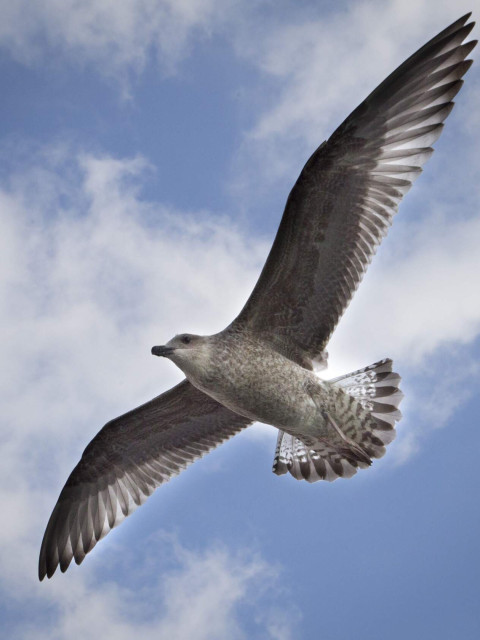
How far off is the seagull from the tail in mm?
10

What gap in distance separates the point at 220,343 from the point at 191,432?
1924 mm

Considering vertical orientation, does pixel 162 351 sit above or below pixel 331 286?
above

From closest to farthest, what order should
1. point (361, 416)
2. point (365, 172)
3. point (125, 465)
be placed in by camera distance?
1. point (365, 172)
2. point (361, 416)
3. point (125, 465)

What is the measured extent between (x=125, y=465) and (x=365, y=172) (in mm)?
4452

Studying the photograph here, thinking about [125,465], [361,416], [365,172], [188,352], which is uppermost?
[125,465]

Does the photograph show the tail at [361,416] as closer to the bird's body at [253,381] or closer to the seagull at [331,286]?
the seagull at [331,286]

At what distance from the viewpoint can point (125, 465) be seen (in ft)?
32.7

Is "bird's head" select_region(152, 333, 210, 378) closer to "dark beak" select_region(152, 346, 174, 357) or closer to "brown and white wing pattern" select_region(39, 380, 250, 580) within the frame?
"dark beak" select_region(152, 346, 174, 357)

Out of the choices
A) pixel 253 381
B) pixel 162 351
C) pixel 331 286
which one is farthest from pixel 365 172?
pixel 162 351

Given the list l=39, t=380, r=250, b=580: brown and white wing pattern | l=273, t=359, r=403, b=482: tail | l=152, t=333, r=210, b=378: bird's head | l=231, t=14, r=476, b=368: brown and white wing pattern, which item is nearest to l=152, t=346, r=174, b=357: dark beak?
l=152, t=333, r=210, b=378: bird's head

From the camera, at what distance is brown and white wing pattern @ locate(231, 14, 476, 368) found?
798 centimetres

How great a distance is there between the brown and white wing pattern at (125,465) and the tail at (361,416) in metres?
1.51

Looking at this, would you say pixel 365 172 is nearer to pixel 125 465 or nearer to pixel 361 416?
pixel 361 416

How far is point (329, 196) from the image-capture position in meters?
8.04
